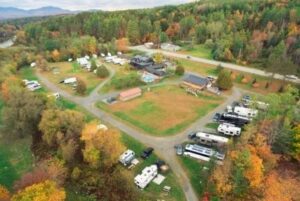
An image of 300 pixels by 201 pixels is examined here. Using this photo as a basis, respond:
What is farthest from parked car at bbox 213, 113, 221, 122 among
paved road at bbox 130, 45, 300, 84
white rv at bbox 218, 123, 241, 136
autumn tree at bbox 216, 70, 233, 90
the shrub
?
→ the shrub

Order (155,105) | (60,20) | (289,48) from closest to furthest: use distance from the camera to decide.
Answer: (155,105), (289,48), (60,20)

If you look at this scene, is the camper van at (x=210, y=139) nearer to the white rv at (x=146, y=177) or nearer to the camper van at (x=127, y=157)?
the white rv at (x=146, y=177)

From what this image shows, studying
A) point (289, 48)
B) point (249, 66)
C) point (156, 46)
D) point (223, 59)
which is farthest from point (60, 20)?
point (289, 48)

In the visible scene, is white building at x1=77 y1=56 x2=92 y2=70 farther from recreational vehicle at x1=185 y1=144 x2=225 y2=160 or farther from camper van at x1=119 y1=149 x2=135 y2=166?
recreational vehicle at x1=185 y1=144 x2=225 y2=160

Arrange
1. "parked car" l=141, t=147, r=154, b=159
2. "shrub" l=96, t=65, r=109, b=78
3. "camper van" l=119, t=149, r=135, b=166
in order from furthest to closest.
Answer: "shrub" l=96, t=65, r=109, b=78, "parked car" l=141, t=147, r=154, b=159, "camper van" l=119, t=149, r=135, b=166

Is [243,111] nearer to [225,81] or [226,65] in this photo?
[225,81]

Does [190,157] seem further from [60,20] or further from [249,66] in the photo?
[60,20]

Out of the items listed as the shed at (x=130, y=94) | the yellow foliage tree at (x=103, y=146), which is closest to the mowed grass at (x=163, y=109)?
the shed at (x=130, y=94)
